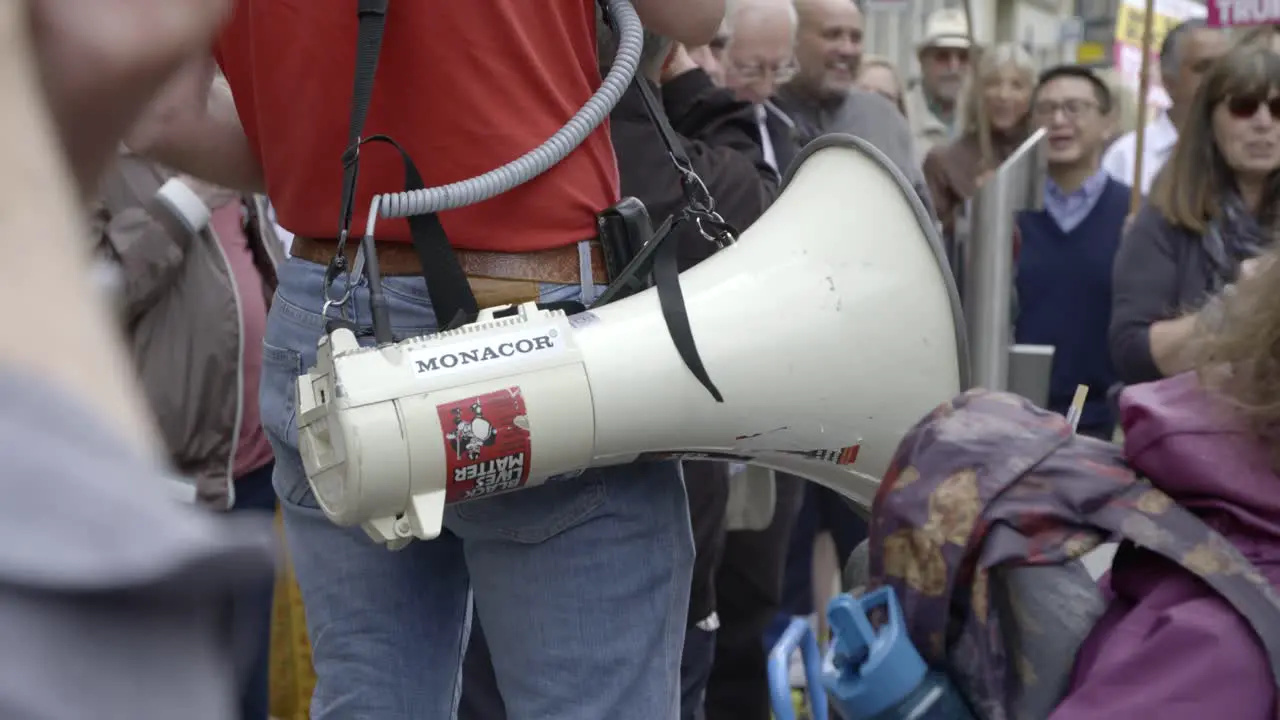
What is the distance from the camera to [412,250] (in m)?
1.50

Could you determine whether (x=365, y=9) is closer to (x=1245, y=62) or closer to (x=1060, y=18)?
(x=1245, y=62)

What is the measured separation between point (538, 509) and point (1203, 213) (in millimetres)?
2531

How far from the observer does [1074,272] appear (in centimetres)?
454

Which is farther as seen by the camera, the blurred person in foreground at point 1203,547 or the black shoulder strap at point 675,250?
the black shoulder strap at point 675,250

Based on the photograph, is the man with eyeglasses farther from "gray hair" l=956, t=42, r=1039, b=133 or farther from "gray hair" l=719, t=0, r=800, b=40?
"gray hair" l=956, t=42, r=1039, b=133

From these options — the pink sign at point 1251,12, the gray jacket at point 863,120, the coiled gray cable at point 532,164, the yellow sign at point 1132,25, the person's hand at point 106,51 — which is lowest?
the yellow sign at point 1132,25

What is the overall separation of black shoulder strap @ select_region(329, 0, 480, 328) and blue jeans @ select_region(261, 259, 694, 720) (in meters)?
0.04

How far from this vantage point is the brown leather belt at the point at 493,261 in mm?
1493

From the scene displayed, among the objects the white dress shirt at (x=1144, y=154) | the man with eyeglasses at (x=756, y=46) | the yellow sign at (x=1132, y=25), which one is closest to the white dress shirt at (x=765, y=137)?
the man with eyeglasses at (x=756, y=46)

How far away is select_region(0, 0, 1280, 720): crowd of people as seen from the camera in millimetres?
386

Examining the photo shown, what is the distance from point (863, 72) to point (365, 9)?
4.62 meters

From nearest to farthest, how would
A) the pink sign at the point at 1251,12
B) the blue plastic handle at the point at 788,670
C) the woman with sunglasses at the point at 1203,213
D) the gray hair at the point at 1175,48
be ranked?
1. the blue plastic handle at the point at 788,670
2. the woman with sunglasses at the point at 1203,213
3. the pink sign at the point at 1251,12
4. the gray hair at the point at 1175,48

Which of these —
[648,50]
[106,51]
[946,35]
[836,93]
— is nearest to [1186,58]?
[946,35]

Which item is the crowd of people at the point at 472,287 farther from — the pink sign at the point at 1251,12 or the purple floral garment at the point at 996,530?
the pink sign at the point at 1251,12
